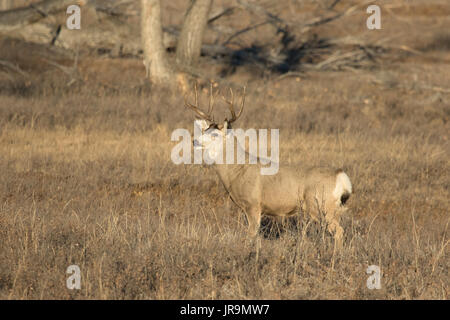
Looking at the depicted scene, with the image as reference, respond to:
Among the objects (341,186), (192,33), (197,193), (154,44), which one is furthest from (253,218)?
(192,33)

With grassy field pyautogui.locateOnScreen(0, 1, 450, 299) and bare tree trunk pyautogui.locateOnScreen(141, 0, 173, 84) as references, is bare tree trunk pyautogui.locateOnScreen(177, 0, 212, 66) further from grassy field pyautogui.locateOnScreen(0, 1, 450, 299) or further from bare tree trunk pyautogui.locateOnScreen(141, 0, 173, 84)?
grassy field pyautogui.locateOnScreen(0, 1, 450, 299)

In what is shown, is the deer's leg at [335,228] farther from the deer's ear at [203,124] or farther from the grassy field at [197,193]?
the deer's ear at [203,124]

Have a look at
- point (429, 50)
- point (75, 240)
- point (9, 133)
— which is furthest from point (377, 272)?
point (429, 50)

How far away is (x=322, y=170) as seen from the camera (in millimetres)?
6266

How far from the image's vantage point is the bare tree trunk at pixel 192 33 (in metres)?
14.9

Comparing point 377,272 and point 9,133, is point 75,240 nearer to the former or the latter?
point 377,272

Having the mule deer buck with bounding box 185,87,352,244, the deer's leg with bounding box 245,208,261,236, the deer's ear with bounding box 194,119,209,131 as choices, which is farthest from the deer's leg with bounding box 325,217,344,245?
the deer's ear with bounding box 194,119,209,131

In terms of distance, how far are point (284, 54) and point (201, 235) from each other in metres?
13.1

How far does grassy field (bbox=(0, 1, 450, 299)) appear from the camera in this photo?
4605 millimetres

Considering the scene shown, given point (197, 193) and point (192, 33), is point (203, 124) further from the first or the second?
point (192, 33)

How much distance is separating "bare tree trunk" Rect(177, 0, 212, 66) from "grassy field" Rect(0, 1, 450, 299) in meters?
1.18

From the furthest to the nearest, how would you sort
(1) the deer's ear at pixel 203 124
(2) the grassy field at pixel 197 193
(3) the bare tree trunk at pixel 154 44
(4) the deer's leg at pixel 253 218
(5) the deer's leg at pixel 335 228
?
(3) the bare tree trunk at pixel 154 44, (1) the deer's ear at pixel 203 124, (4) the deer's leg at pixel 253 218, (5) the deer's leg at pixel 335 228, (2) the grassy field at pixel 197 193

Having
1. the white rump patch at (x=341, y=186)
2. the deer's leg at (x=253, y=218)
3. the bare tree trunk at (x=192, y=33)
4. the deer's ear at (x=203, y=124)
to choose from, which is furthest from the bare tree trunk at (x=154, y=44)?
the white rump patch at (x=341, y=186)

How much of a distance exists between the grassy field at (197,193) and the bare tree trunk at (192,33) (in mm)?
1182
